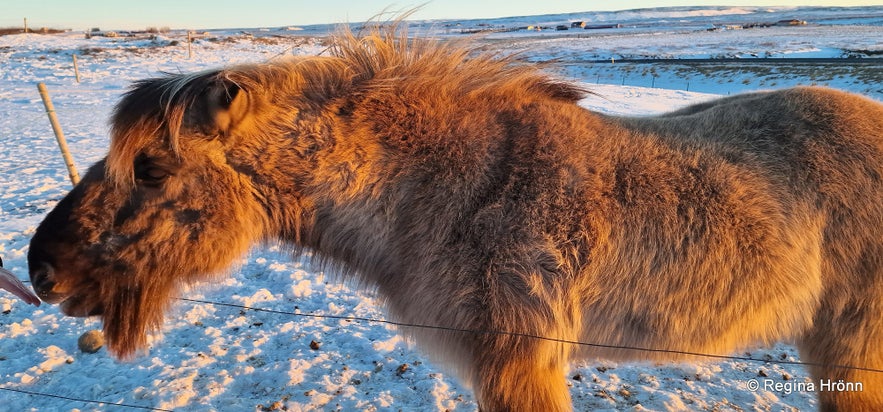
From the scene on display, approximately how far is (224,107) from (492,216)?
1083 millimetres

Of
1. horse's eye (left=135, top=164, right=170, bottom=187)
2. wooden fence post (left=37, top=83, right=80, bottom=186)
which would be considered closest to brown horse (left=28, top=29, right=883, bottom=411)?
horse's eye (left=135, top=164, right=170, bottom=187)

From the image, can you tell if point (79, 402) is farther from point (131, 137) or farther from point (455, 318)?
point (455, 318)

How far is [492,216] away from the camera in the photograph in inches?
74.8

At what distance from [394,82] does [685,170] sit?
1224 millimetres

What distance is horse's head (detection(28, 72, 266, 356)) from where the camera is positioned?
1940 millimetres

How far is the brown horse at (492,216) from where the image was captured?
75.6 inches

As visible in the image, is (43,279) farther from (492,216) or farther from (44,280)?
(492,216)

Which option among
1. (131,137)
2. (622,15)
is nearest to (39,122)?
(131,137)

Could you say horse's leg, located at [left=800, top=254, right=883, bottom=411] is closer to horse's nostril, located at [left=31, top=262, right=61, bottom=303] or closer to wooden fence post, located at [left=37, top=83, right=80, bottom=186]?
horse's nostril, located at [left=31, top=262, right=61, bottom=303]

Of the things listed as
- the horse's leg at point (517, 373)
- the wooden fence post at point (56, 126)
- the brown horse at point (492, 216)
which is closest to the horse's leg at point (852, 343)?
the brown horse at point (492, 216)

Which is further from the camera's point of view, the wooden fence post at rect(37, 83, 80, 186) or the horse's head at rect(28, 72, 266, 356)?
the wooden fence post at rect(37, 83, 80, 186)

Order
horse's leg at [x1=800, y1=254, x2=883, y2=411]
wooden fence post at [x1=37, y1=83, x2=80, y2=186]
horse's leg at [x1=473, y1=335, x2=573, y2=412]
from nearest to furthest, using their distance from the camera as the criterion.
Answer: horse's leg at [x1=473, y1=335, x2=573, y2=412]
horse's leg at [x1=800, y1=254, x2=883, y2=411]
wooden fence post at [x1=37, y1=83, x2=80, y2=186]

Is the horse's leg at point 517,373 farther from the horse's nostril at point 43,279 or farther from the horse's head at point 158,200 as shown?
the horse's nostril at point 43,279

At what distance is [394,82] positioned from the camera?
2.14 meters
